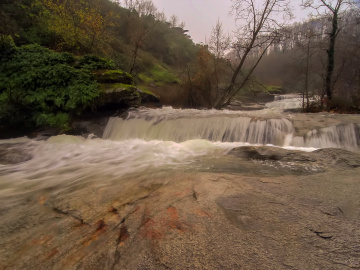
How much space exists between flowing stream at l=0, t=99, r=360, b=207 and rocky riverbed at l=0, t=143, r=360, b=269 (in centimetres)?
45

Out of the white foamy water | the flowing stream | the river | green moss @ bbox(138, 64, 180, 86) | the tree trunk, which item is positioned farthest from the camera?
green moss @ bbox(138, 64, 180, 86)

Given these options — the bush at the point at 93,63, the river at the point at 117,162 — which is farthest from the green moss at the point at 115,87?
the bush at the point at 93,63

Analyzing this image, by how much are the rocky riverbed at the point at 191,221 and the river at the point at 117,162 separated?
2cm

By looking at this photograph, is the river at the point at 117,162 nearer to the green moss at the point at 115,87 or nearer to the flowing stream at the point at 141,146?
the flowing stream at the point at 141,146

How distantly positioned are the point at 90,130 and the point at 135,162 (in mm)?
4697

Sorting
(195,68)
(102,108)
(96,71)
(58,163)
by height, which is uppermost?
(195,68)

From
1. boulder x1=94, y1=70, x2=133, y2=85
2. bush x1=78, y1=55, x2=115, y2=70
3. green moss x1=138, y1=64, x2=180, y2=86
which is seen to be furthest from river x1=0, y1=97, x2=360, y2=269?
green moss x1=138, y1=64, x2=180, y2=86

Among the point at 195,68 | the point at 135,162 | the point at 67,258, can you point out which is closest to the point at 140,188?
the point at 67,258

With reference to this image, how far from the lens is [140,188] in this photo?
8.81ft

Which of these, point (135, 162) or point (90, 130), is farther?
point (90, 130)

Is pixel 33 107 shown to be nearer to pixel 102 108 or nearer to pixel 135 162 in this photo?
pixel 102 108

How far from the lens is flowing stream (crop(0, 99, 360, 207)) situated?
141 inches

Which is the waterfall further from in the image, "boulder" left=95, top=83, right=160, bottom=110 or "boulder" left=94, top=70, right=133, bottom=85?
"boulder" left=94, top=70, right=133, bottom=85

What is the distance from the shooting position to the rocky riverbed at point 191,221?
4.42ft
